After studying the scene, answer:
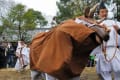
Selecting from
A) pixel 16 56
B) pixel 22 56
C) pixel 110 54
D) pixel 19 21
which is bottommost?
pixel 19 21

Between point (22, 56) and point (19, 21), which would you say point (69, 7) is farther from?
point (22, 56)

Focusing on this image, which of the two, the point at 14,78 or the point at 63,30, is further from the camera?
the point at 14,78

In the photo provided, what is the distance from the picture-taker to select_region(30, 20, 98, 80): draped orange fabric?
7215mm

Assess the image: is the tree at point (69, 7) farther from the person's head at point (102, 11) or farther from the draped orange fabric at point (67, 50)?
the draped orange fabric at point (67, 50)

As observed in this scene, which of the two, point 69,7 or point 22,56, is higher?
point 69,7

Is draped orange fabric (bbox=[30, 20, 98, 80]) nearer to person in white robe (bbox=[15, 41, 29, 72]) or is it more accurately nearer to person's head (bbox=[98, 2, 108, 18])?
person's head (bbox=[98, 2, 108, 18])

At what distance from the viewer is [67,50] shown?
Answer: 7.21 m

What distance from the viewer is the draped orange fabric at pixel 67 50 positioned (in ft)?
23.7

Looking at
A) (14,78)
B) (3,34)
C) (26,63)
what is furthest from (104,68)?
(3,34)

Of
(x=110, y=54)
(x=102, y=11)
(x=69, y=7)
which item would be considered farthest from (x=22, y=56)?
(x=69, y=7)

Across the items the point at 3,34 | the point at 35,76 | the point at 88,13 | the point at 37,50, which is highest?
the point at 88,13

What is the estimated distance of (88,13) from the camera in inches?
302

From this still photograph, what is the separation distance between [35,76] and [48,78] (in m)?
2.76

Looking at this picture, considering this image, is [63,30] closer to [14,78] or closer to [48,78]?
[48,78]
